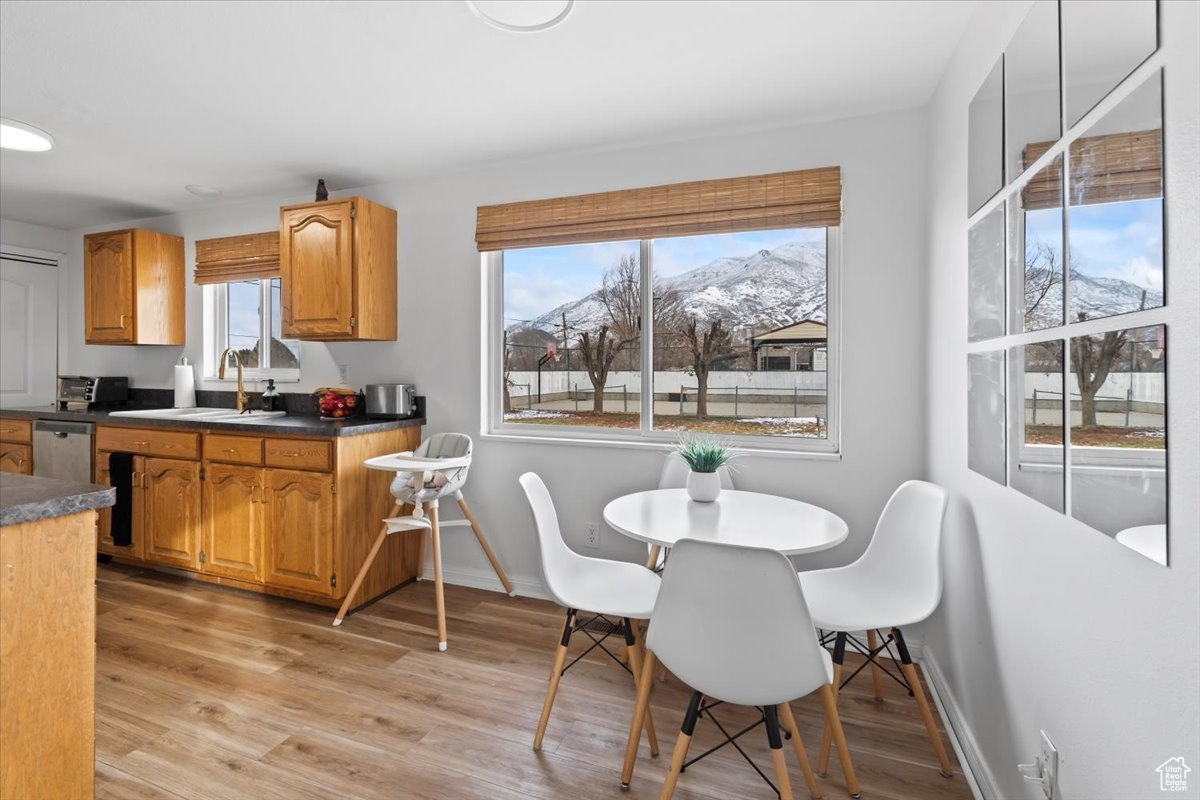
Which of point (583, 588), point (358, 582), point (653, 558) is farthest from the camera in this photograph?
point (358, 582)

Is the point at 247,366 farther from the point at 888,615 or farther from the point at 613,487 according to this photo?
the point at 888,615

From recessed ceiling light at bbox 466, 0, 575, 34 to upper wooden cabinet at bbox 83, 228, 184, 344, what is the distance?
3429mm

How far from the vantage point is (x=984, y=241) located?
1.68m

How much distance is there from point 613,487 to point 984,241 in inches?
75.9

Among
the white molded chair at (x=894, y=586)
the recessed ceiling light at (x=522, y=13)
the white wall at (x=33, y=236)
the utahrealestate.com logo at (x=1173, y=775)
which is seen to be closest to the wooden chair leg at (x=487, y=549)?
the white molded chair at (x=894, y=586)

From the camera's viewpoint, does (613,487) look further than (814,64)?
Yes

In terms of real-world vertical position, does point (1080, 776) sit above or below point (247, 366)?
below

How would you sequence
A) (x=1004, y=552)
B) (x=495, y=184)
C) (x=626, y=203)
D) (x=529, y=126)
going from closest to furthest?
(x=1004, y=552) → (x=529, y=126) → (x=626, y=203) → (x=495, y=184)

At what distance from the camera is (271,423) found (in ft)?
10.0

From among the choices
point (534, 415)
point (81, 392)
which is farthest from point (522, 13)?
point (81, 392)

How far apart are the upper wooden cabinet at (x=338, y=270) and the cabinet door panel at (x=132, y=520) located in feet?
4.02

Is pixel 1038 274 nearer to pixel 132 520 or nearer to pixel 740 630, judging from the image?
pixel 740 630

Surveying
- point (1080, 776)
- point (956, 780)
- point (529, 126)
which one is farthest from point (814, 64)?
point (956, 780)

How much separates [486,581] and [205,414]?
2.19m
